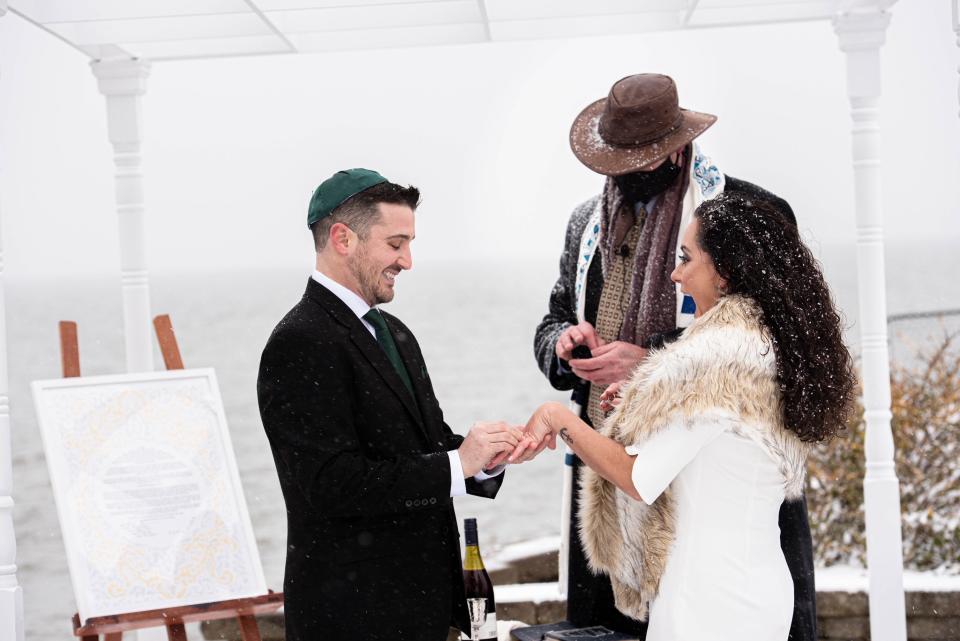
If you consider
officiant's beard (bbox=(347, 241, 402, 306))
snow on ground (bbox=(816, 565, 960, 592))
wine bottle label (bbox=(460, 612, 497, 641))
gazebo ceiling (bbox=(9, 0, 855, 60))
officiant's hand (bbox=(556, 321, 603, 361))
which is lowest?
snow on ground (bbox=(816, 565, 960, 592))

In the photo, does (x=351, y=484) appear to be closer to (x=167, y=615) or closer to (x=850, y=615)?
(x=167, y=615)

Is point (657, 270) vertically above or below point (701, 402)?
above

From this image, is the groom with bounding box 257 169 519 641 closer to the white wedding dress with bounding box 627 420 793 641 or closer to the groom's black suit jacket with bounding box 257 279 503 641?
the groom's black suit jacket with bounding box 257 279 503 641

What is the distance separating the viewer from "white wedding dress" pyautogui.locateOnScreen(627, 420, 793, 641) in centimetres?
210

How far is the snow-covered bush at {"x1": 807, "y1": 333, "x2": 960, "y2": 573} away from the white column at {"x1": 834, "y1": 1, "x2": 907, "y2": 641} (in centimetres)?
167

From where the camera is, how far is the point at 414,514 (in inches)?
89.3

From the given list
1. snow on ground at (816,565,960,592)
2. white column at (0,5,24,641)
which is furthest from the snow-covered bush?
white column at (0,5,24,641)

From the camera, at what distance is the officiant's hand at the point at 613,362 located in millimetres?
2775

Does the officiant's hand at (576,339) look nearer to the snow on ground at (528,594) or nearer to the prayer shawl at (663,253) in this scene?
the prayer shawl at (663,253)

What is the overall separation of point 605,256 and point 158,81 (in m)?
23.9

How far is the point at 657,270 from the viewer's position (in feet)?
9.32

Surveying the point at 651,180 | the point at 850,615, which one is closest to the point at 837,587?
the point at 850,615

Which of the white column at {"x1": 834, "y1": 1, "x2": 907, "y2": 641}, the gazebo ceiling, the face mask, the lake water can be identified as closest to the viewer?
the face mask

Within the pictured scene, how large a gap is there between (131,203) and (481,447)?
256cm
